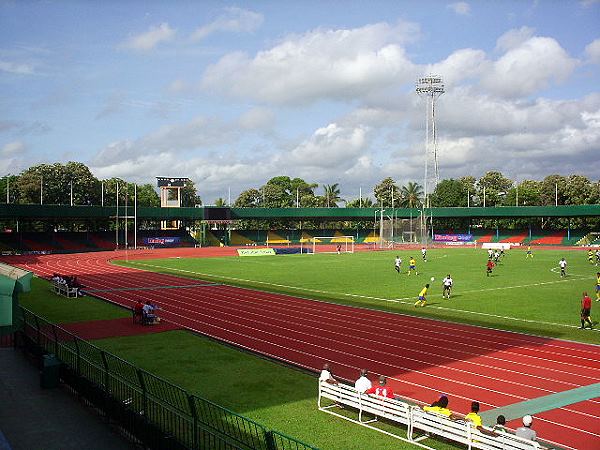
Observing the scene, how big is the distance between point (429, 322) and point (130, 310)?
1403 cm

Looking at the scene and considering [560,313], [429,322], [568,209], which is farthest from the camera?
[568,209]

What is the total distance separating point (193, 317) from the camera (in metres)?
25.8

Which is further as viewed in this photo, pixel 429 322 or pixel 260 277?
pixel 260 277

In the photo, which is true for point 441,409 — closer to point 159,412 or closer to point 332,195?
point 159,412

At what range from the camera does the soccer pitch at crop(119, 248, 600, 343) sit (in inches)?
1014

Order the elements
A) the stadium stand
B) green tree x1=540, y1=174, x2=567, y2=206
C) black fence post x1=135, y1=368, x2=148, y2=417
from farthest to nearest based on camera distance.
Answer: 1. green tree x1=540, y1=174, x2=567, y2=206
2. the stadium stand
3. black fence post x1=135, y1=368, x2=148, y2=417

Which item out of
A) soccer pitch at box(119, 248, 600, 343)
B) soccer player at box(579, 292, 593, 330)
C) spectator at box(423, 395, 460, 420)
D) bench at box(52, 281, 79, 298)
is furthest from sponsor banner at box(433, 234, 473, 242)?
spectator at box(423, 395, 460, 420)

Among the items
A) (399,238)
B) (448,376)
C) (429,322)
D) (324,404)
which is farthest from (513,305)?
(399,238)

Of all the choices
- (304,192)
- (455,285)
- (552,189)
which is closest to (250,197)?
(304,192)

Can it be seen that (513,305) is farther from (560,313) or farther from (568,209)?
(568,209)

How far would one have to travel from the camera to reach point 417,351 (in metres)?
19.2

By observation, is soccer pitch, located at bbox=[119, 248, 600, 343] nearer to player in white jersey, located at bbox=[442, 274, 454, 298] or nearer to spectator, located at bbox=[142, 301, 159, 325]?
player in white jersey, located at bbox=[442, 274, 454, 298]

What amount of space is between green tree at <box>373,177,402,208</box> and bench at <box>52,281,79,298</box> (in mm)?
108511

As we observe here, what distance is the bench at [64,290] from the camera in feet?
106
